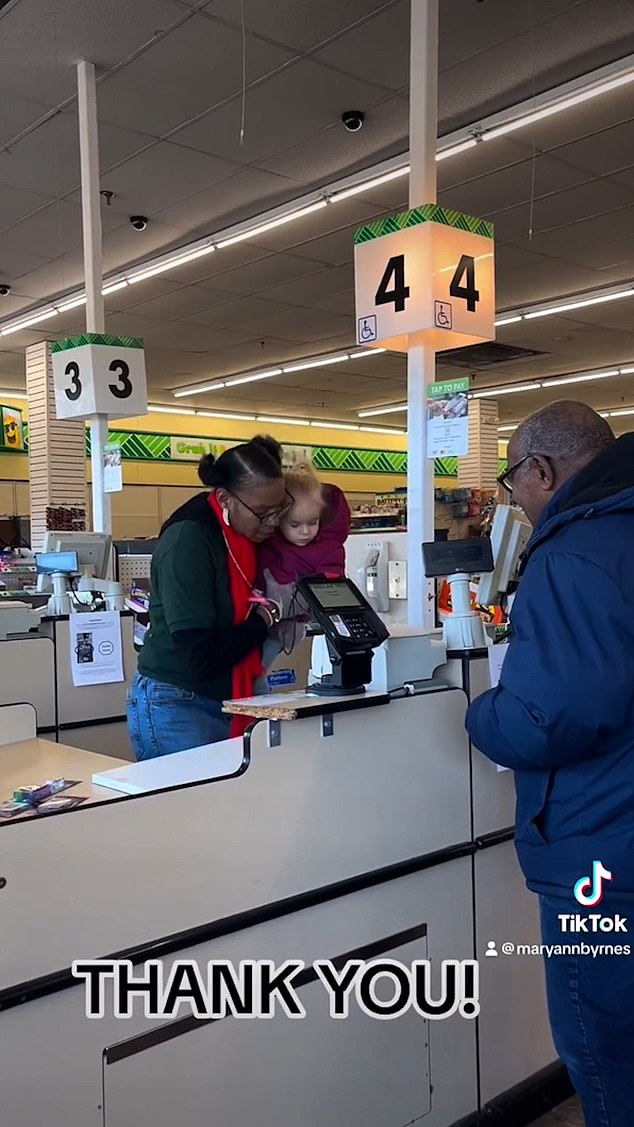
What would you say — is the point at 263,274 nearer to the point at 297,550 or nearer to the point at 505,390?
the point at 297,550

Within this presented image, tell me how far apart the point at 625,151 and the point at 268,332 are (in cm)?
578

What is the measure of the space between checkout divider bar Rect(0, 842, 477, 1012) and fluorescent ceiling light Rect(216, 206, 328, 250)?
229 inches

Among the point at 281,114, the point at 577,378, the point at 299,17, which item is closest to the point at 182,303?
the point at 281,114

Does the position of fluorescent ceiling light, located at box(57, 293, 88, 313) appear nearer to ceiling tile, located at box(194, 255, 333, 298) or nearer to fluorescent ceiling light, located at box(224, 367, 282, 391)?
ceiling tile, located at box(194, 255, 333, 298)

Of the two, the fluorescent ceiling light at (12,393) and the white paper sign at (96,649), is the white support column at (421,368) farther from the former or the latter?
the fluorescent ceiling light at (12,393)

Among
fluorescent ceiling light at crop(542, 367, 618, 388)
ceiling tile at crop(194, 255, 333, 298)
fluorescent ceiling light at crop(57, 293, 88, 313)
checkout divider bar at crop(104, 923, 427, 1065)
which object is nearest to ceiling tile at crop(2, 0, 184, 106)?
ceiling tile at crop(194, 255, 333, 298)

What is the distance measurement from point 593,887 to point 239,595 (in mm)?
1222

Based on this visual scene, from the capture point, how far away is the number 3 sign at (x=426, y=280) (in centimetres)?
346

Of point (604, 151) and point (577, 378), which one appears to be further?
point (577, 378)

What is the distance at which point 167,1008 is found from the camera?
6.12ft

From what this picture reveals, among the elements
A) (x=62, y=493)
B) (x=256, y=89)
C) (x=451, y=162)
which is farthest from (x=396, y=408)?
(x=256, y=89)

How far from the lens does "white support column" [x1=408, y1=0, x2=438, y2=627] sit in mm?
3516

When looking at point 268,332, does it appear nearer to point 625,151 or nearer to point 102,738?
point 625,151

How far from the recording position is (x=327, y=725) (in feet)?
6.92
